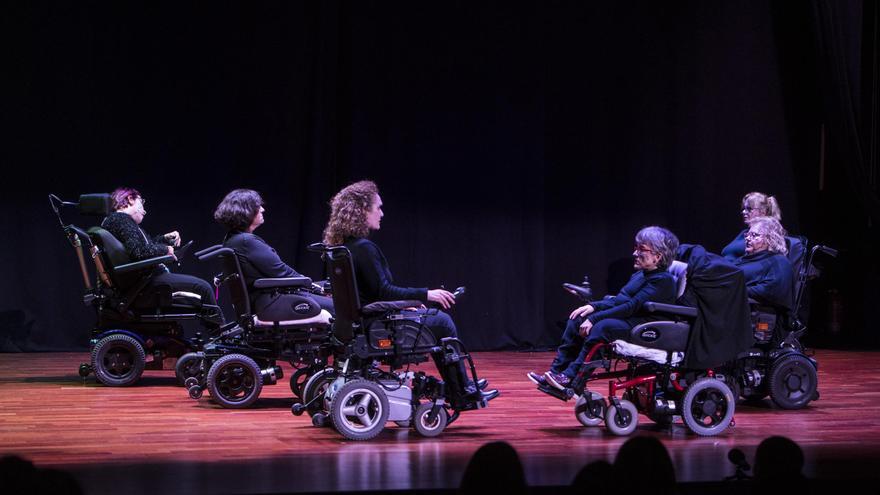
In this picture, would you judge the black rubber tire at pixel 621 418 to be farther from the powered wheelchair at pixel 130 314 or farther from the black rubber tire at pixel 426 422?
the powered wheelchair at pixel 130 314

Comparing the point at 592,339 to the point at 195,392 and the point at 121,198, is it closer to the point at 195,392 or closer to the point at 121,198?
the point at 195,392

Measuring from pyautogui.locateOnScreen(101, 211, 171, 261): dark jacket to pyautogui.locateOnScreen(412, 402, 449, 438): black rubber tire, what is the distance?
2544mm

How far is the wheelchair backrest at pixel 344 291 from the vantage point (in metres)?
5.12

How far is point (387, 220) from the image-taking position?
8.86 metres

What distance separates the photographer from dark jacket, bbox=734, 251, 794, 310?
6.16m

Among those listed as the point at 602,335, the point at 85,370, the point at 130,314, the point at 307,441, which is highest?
the point at 130,314

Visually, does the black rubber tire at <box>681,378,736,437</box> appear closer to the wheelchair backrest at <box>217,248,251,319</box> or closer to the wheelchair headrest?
the wheelchair backrest at <box>217,248,251,319</box>

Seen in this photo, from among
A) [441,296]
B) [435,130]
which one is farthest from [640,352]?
[435,130]

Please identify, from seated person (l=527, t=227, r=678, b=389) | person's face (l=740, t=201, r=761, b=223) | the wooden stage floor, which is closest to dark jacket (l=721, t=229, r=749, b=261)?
person's face (l=740, t=201, r=761, b=223)

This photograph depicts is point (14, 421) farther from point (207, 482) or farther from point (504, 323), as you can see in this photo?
point (504, 323)

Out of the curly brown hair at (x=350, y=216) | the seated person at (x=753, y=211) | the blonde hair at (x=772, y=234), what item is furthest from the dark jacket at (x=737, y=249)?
the curly brown hair at (x=350, y=216)

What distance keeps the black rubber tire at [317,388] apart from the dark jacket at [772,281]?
90.0 inches

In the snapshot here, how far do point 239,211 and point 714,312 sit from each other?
255 cm

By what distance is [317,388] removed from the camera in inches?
225
